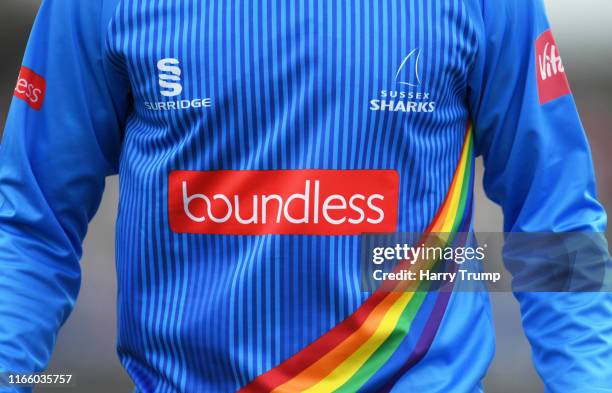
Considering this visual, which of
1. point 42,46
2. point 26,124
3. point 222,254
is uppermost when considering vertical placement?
point 42,46

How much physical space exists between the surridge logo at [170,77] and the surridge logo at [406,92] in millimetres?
281

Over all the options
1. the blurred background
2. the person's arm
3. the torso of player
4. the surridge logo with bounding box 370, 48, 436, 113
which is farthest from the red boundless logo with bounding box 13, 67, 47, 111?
the blurred background

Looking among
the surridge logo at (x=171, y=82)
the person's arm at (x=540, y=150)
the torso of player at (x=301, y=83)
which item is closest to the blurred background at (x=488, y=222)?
the person's arm at (x=540, y=150)

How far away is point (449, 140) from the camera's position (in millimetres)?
1747

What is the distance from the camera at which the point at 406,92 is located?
1664 millimetres

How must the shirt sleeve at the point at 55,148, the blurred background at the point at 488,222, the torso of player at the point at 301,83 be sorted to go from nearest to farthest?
the torso of player at the point at 301,83 < the shirt sleeve at the point at 55,148 < the blurred background at the point at 488,222

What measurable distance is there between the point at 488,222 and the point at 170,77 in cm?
396

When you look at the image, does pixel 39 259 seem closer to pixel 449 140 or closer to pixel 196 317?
pixel 196 317

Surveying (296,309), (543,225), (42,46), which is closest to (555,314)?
(543,225)

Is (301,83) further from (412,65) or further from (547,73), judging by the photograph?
(547,73)

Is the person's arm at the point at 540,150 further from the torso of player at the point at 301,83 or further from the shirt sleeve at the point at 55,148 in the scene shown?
the shirt sleeve at the point at 55,148

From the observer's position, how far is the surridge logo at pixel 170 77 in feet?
5.51

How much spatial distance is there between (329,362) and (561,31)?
473 centimetres

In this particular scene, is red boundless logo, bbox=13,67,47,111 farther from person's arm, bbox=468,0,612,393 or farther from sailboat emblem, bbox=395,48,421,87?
person's arm, bbox=468,0,612,393
